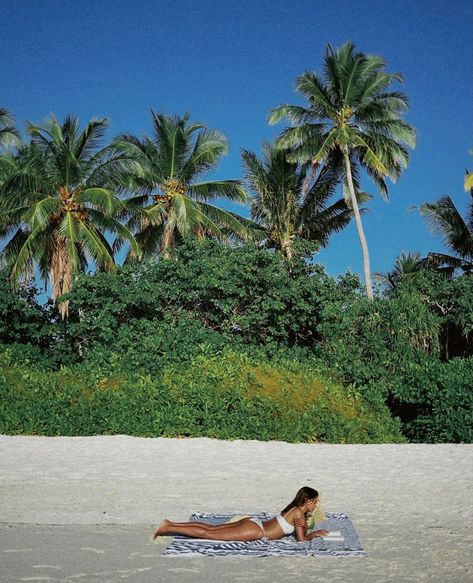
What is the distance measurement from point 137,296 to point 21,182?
8.19 m

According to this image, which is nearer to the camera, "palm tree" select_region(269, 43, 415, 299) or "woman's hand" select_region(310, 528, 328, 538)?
"woman's hand" select_region(310, 528, 328, 538)

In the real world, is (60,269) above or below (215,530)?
above

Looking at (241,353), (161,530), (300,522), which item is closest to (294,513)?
(300,522)

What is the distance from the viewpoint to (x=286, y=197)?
32.0m

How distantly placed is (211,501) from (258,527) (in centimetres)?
196

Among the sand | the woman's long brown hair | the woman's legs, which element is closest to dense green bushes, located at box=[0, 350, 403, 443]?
the sand

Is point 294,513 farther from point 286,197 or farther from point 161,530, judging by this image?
point 286,197

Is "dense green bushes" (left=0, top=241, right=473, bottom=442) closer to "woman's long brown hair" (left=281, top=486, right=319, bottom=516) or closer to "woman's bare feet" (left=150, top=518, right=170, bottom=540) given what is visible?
"woman's long brown hair" (left=281, top=486, right=319, bottom=516)

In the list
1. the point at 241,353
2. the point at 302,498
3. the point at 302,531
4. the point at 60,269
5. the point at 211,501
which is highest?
the point at 60,269

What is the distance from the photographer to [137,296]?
20.8 meters

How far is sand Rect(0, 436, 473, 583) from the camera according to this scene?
18.5 ft

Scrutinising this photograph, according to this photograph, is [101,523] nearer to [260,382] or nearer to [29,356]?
[260,382]

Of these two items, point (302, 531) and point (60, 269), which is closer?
point (302, 531)

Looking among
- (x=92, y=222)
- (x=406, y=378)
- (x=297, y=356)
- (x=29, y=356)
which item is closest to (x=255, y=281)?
(x=297, y=356)
